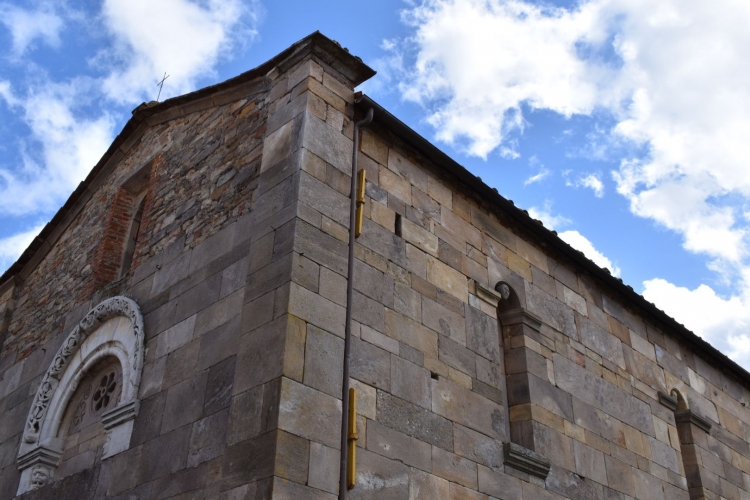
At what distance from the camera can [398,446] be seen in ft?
19.8

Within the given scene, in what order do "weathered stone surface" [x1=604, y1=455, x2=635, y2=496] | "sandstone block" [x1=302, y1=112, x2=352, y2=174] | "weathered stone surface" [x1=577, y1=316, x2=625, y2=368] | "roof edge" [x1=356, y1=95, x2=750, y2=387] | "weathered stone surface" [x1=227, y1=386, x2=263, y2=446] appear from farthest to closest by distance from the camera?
"weathered stone surface" [x1=577, y1=316, x2=625, y2=368]
"weathered stone surface" [x1=604, y1=455, x2=635, y2=496]
"roof edge" [x1=356, y1=95, x2=750, y2=387]
"sandstone block" [x1=302, y1=112, x2=352, y2=174]
"weathered stone surface" [x1=227, y1=386, x2=263, y2=446]

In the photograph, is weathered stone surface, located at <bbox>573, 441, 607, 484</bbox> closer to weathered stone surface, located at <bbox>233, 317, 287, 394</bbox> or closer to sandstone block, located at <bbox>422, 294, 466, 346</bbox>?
sandstone block, located at <bbox>422, 294, 466, 346</bbox>

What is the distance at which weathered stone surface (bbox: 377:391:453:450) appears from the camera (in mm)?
6102

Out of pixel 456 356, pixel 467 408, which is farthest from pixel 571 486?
pixel 456 356

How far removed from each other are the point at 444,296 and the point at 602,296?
305 centimetres

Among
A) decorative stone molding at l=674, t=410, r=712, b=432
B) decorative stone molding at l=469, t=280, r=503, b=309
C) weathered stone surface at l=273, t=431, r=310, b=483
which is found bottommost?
weathered stone surface at l=273, t=431, r=310, b=483

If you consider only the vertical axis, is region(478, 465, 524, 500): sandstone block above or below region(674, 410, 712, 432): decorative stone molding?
below

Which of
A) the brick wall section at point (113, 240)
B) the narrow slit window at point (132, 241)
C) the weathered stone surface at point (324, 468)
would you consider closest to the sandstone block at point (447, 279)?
the weathered stone surface at point (324, 468)

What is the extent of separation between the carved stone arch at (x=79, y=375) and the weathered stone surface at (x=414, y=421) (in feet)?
7.26

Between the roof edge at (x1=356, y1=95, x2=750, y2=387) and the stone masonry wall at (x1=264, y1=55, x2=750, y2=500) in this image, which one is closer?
the stone masonry wall at (x1=264, y1=55, x2=750, y2=500)

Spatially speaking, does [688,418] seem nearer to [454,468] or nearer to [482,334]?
[482,334]

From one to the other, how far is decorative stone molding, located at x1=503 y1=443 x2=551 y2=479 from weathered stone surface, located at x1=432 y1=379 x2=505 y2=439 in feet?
0.50

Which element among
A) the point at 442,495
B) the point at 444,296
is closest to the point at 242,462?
the point at 442,495

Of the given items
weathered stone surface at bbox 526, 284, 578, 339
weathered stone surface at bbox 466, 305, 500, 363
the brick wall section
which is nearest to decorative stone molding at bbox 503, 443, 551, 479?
weathered stone surface at bbox 466, 305, 500, 363
